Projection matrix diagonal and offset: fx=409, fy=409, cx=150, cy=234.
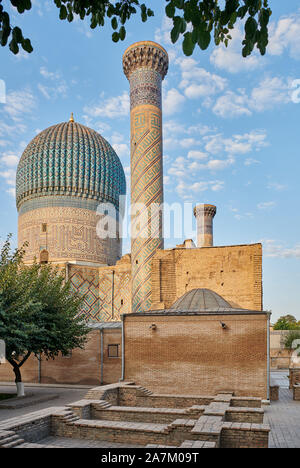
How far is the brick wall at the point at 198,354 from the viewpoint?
11.7m

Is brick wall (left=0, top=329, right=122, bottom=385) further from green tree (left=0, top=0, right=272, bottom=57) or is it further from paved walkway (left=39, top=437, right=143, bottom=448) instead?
green tree (left=0, top=0, right=272, bottom=57)

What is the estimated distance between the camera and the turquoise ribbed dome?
1224 inches

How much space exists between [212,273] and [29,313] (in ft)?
32.5

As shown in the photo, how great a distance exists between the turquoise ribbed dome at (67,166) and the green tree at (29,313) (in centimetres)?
1753

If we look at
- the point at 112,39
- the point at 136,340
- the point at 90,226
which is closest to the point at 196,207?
the point at 90,226

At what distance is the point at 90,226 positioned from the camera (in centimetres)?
3136

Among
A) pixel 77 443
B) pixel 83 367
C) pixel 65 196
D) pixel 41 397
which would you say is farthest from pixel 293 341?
pixel 77 443

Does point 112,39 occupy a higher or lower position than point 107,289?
higher

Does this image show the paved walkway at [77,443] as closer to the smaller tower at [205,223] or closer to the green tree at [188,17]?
the green tree at [188,17]

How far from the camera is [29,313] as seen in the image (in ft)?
37.7

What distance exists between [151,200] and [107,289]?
8.92 meters

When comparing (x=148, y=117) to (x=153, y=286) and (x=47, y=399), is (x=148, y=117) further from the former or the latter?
(x=47, y=399)

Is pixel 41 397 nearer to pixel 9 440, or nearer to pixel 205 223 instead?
pixel 9 440

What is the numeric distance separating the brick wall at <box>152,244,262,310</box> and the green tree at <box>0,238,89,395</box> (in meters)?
6.10
